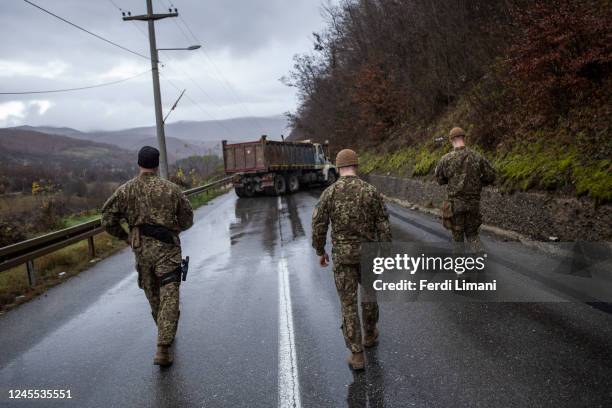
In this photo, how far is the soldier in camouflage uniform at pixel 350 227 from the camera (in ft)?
13.4

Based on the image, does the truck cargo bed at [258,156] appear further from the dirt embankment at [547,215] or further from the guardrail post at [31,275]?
the guardrail post at [31,275]

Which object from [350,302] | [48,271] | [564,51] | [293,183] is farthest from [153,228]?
[293,183]

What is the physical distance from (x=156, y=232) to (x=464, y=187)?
395 cm

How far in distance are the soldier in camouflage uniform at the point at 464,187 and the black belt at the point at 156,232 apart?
3696 millimetres

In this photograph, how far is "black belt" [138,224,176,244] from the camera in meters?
4.49

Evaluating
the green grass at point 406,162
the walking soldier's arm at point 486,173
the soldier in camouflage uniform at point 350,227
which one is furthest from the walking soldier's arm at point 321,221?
the green grass at point 406,162

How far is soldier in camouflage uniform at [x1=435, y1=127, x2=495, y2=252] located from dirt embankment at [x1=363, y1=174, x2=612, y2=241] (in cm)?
200

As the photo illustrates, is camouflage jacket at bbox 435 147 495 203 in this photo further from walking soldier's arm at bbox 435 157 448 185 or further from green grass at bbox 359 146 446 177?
green grass at bbox 359 146 446 177

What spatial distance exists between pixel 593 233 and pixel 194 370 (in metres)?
6.11

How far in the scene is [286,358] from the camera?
14.0 ft

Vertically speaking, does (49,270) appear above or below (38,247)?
below

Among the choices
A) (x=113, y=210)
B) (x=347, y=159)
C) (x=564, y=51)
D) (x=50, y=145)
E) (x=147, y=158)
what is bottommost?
(x=113, y=210)

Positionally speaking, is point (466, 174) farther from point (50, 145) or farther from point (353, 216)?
point (50, 145)

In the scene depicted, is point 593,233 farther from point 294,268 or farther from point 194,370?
point 194,370
